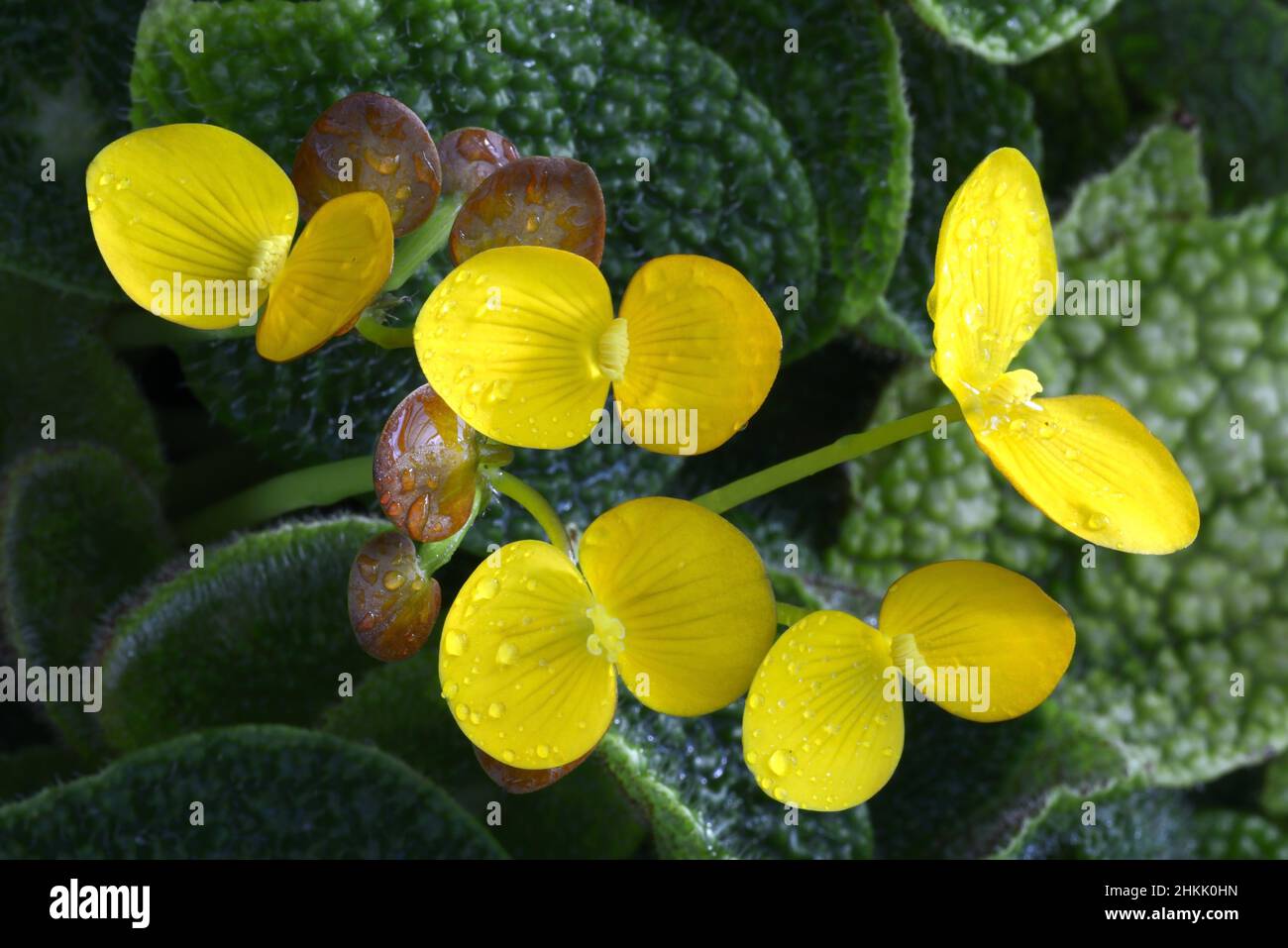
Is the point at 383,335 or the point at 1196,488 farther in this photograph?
the point at 1196,488

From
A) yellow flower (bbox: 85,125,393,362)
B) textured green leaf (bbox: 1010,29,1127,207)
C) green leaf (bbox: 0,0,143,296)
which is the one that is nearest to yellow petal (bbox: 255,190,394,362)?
yellow flower (bbox: 85,125,393,362)

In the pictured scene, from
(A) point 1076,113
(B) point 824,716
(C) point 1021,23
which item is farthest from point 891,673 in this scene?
(A) point 1076,113

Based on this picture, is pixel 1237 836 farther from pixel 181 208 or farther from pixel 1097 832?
pixel 181 208

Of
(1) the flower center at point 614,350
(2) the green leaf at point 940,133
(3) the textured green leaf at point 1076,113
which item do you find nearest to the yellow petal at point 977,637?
(1) the flower center at point 614,350

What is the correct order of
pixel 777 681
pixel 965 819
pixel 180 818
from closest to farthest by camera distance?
pixel 777 681 < pixel 180 818 < pixel 965 819

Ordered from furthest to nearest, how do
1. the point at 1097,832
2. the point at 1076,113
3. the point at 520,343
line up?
1. the point at 1076,113
2. the point at 1097,832
3. the point at 520,343
